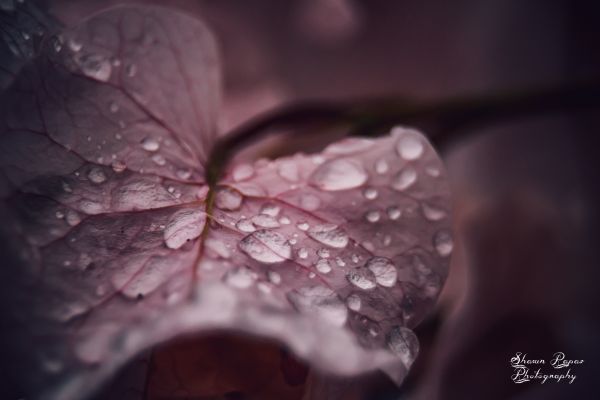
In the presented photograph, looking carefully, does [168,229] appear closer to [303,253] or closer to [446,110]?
[303,253]

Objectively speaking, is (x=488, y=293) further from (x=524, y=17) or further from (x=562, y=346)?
(x=524, y=17)

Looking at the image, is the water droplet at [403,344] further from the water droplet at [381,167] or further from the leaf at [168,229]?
the water droplet at [381,167]

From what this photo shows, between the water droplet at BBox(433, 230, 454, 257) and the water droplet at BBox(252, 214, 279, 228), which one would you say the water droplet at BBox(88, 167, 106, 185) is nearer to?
the water droplet at BBox(252, 214, 279, 228)

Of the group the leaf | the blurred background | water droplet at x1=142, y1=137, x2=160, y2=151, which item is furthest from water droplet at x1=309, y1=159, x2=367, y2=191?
the blurred background

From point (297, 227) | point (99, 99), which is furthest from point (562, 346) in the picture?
point (99, 99)

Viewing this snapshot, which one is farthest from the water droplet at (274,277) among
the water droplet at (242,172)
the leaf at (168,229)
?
the water droplet at (242,172)

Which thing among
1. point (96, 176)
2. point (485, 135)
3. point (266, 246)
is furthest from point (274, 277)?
point (485, 135)
